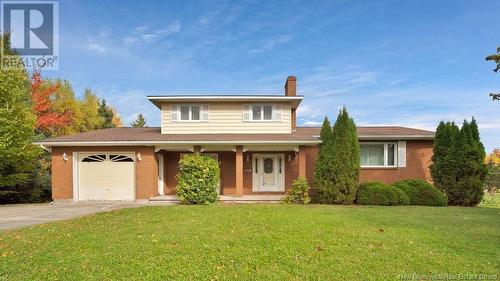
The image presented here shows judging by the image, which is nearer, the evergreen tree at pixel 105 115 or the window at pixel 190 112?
the window at pixel 190 112

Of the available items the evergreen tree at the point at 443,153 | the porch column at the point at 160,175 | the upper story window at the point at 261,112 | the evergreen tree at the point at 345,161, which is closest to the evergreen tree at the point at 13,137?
the porch column at the point at 160,175

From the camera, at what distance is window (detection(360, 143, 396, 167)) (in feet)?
51.1

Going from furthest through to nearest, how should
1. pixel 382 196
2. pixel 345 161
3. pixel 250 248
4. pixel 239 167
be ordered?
pixel 239 167
pixel 345 161
pixel 382 196
pixel 250 248

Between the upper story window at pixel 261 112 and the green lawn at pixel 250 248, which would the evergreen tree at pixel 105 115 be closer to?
the upper story window at pixel 261 112

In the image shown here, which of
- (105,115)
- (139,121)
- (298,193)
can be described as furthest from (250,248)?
(139,121)

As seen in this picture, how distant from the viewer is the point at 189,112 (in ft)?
51.4

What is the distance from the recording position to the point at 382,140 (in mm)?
15523

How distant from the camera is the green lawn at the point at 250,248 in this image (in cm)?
465

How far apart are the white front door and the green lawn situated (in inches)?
279

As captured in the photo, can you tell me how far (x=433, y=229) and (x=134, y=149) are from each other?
12.5 m

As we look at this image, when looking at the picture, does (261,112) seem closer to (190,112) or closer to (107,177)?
(190,112)

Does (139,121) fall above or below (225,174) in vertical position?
above

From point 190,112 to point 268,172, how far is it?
532 cm

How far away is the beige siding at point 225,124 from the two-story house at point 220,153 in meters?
0.05
